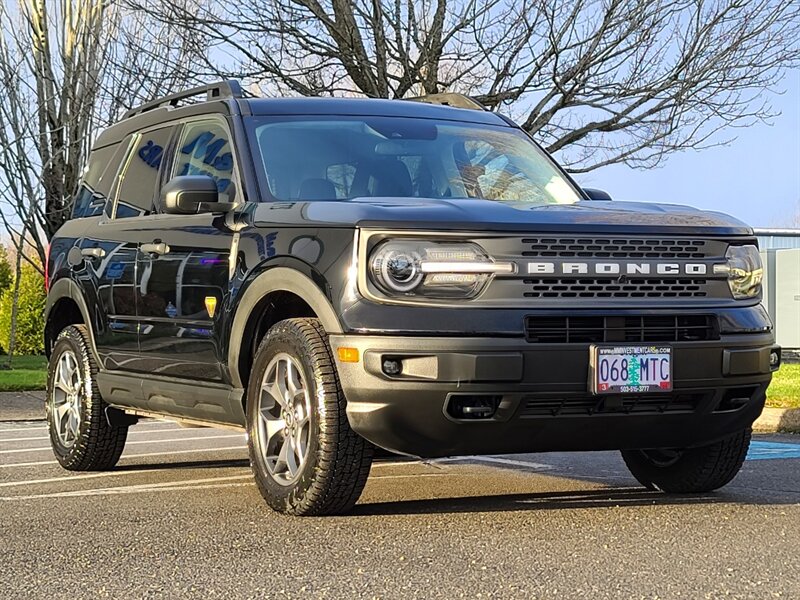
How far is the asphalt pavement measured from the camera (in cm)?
427

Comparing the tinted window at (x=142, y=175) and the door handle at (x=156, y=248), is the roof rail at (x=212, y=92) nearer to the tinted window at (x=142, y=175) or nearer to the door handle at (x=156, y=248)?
the tinted window at (x=142, y=175)

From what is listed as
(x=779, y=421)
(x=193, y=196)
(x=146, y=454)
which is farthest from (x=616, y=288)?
(x=779, y=421)

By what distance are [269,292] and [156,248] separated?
4.09 ft

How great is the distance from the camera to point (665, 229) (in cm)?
564

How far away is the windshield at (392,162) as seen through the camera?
645 cm

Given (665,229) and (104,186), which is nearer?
(665,229)

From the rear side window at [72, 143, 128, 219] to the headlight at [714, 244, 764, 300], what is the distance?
383 cm

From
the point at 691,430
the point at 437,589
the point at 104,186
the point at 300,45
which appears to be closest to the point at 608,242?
the point at 691,430

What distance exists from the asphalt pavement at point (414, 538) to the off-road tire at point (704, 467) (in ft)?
0.36

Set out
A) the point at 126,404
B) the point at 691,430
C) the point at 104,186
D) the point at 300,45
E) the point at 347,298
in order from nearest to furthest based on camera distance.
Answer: the point at 347,298 → the point at 691,430 → the point at 126,404 → the point at 104,186 → the point at 300,45

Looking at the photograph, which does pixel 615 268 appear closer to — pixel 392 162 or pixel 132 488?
pixel 392 162

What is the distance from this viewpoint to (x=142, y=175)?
764 cm

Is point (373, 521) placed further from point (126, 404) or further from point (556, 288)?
point (126, 404)

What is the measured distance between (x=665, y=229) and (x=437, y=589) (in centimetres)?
214
